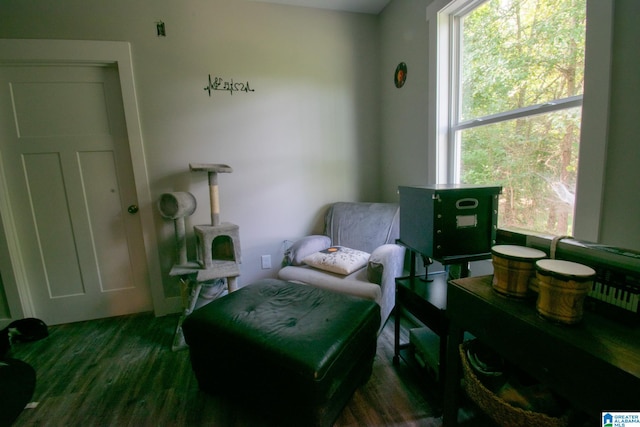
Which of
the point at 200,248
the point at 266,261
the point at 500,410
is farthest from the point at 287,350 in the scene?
the point at 266,261

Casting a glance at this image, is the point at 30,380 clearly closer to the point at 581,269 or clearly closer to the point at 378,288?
the point at 378,288

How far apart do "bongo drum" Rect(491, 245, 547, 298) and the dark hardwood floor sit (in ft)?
2.51

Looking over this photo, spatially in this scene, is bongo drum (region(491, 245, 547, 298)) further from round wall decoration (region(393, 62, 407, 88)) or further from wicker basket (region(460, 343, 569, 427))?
round wall decoration (region(393, 62, 407, 88))

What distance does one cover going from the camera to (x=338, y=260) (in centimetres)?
186

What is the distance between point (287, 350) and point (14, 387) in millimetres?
1625

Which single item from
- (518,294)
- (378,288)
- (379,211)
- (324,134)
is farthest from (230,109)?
(518,294)

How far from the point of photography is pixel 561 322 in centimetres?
70

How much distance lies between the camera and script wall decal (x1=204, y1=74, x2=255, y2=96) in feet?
6.98

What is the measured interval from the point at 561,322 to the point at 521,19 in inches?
58.7

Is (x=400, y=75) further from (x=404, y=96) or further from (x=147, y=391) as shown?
(x=147, y=391)

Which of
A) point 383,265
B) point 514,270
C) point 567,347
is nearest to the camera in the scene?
point 567,347

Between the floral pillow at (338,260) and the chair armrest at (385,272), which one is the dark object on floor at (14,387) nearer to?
the floral pillow at (338,260)

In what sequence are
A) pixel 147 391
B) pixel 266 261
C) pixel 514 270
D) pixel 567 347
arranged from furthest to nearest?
pixel 266 261
pixel 147 391
pixel 514 270
pixel 567 347

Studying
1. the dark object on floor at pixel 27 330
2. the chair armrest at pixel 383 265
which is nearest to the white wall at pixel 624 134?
the chair armrest at pixel 383 265
